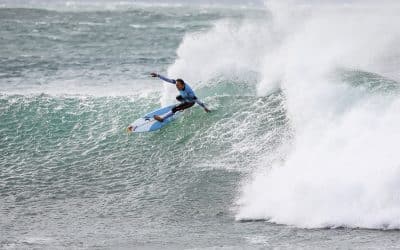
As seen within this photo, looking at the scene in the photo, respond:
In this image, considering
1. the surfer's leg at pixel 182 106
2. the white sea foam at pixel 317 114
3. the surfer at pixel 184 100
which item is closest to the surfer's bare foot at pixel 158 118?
the surfer at pixel 184 100

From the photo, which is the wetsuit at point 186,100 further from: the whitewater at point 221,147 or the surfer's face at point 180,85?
the whitewater at point 221,147

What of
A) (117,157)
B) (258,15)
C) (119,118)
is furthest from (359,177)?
(258,15)

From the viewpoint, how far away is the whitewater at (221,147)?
39.7ft

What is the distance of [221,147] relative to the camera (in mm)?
16094

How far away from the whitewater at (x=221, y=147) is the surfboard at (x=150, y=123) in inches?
7.7

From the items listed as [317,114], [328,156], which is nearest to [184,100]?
[317,114]

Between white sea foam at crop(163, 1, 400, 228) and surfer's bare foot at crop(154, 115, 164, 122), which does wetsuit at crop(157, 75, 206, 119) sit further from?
white sea foam at crop(163, 1, 400, 228)

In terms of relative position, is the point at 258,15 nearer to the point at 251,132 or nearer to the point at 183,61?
A: the point at 183,61

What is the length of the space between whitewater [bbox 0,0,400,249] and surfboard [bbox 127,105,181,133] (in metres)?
0.20

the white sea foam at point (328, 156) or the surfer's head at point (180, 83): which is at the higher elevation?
the surfer's head at point (180, 83)

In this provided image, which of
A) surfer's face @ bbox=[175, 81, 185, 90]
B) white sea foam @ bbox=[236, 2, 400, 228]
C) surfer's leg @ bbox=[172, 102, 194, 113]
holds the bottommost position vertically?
white sea foam @ bbox=[236, 2, 400, 228]

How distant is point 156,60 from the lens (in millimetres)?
28719

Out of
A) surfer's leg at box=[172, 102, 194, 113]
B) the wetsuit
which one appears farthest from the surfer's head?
surfer's leg at box=[172, 102, 194, 113]

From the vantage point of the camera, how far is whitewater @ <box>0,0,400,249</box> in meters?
12.1
